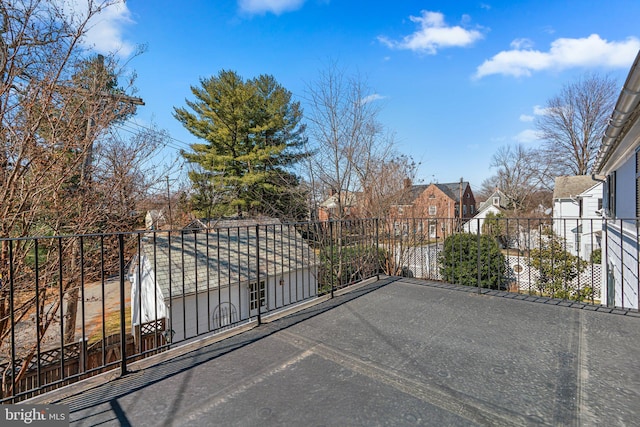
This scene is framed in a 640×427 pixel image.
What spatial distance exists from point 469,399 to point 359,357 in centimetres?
71

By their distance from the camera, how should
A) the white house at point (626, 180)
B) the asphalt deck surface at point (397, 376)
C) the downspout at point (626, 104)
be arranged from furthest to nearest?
1. the white house at point (626, 180)
2. the downspout at point (626, 104)
3. the asphalt deck surface at point (397, 376)

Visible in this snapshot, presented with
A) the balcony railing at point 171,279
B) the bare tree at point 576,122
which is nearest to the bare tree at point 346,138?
the balcony railing at point 171,279

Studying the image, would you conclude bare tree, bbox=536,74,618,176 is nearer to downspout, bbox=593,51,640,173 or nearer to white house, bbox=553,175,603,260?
white house, bbox=553,175,603,260

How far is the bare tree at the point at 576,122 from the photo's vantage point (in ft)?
54.4

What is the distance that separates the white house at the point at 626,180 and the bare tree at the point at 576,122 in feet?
46.4

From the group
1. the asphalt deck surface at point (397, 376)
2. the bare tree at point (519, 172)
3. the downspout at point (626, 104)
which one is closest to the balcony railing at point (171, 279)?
the asphalt deck surface at point (397, 376)

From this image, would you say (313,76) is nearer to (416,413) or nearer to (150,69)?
(150,69)

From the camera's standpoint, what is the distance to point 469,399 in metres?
1.59

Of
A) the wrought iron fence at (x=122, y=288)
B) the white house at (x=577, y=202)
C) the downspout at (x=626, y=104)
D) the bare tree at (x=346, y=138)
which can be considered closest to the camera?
the wrought iron fence at (x=122, y=288)

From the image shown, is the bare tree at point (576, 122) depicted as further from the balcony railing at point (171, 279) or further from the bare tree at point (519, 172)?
the balcony railing at point (171, 279)

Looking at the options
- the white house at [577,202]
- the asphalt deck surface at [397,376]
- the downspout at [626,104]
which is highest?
the downspout at [626,104]

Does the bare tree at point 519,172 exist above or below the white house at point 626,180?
above

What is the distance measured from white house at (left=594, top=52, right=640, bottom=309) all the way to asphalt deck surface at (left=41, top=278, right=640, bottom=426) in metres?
1.32

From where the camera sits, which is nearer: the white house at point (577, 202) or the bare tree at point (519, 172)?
the white house at point (577, 202)
